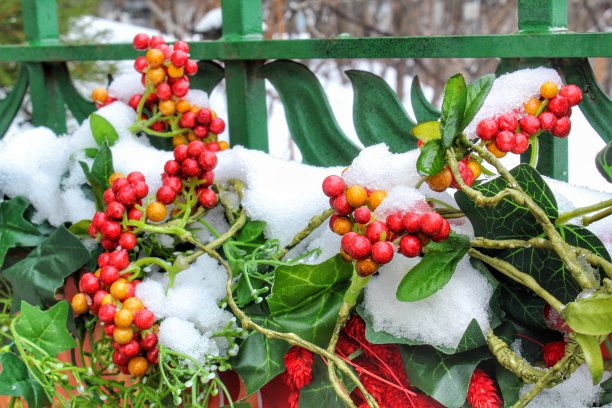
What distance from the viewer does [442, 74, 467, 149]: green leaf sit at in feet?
2.23

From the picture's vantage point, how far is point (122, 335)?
0.79 m

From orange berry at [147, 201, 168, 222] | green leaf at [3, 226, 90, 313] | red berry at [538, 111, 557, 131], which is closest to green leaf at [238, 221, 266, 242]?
orange berry at [147, 201, 168, 222]

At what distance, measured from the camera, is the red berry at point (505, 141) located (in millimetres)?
710

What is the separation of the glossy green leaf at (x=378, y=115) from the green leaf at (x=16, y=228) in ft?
1.51

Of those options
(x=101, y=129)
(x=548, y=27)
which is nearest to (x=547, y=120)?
(x=548, y=27)

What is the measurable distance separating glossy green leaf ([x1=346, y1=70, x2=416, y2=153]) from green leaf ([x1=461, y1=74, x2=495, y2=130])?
22 centimetres

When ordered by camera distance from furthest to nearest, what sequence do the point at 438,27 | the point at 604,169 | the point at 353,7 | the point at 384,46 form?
1. the point at 353,7
2. the point at 438,27
3. the point at 384,46
4. the point at 604,169

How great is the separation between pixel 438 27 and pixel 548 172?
15.1 feet

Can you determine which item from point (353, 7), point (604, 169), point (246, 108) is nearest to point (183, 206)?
point (246, 108)

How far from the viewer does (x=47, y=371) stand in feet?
2.76

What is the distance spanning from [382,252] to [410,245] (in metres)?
0.02

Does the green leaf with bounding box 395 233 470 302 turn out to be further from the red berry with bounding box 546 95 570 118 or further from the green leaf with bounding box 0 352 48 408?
the green leaf with bounding box 0 352 48 408

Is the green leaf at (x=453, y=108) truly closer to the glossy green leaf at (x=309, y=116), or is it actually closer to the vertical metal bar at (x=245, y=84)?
the glossy green leaf at (x=309, y=116)

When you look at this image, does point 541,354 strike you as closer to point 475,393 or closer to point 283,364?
point 475,393
